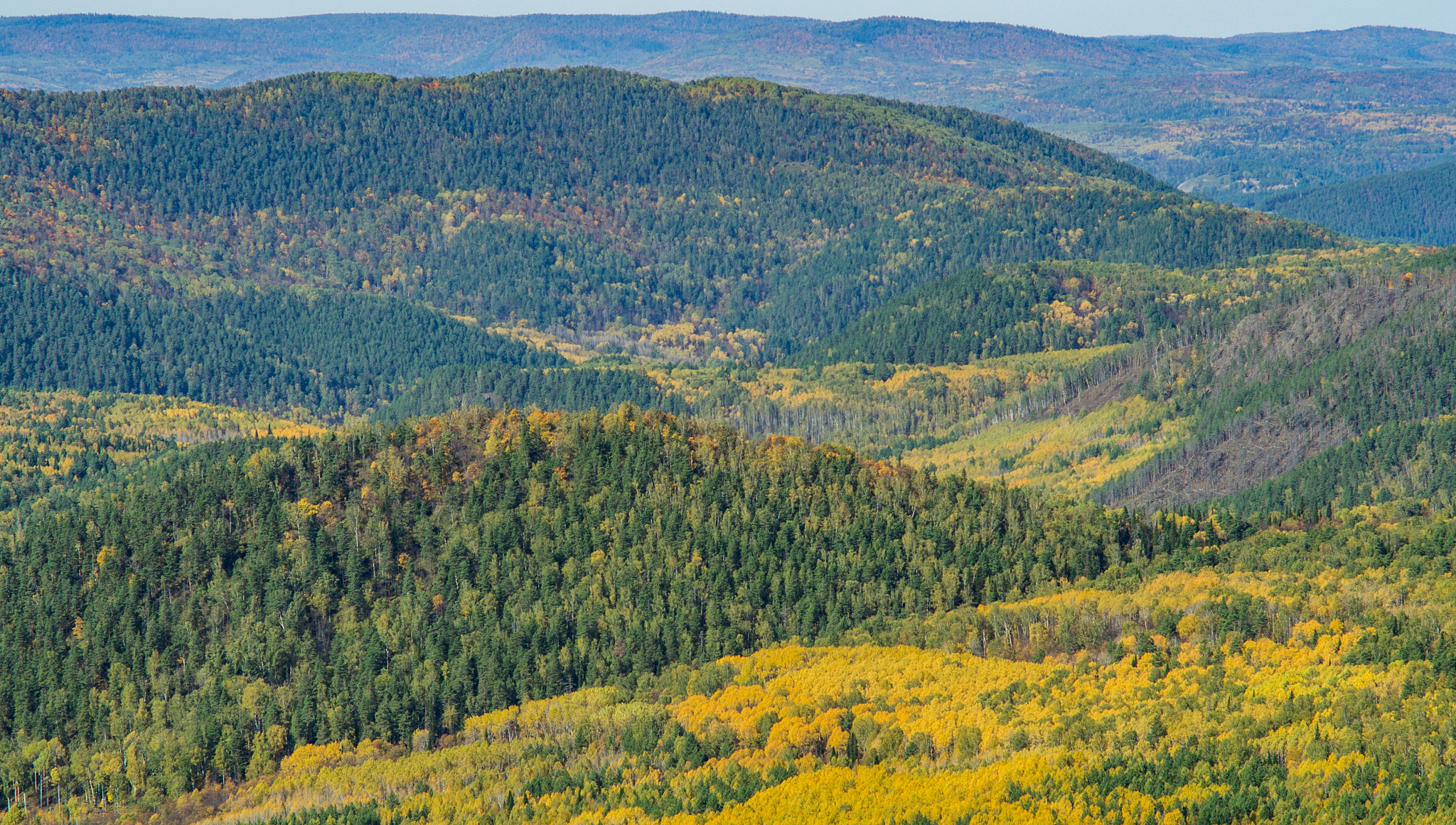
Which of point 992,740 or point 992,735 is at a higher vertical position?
point 992,735

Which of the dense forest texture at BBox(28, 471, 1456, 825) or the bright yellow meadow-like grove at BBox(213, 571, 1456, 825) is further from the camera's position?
the dense forest texture at BBox(28, 471, 1456, 825)

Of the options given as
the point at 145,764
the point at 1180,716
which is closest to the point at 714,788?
the point at 1180,716

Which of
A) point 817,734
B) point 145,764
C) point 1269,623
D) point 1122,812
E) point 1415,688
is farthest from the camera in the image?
point 145,764

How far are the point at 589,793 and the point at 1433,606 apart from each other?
89641 millimetres

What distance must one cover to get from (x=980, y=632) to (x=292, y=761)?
81966 mm

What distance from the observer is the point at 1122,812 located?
13350 cm

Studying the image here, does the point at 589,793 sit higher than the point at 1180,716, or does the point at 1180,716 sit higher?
the point at 1180,716

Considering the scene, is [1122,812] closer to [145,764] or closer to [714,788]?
[714,788]

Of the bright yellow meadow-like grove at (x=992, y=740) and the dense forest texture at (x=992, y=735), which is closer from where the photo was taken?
the bright yellow meadow-like grove at (x=992, y=740)

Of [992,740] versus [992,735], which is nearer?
[992,740]

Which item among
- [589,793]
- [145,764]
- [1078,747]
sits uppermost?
[1078,747]

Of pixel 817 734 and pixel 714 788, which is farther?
pixel 817 734

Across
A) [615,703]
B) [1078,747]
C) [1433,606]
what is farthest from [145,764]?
[1433,606]

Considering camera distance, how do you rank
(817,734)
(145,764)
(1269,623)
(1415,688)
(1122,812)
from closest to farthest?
1. (1122,812)
2. (1415,688)
3. (817,734)
4. (1269,623)
5. (145,764)
